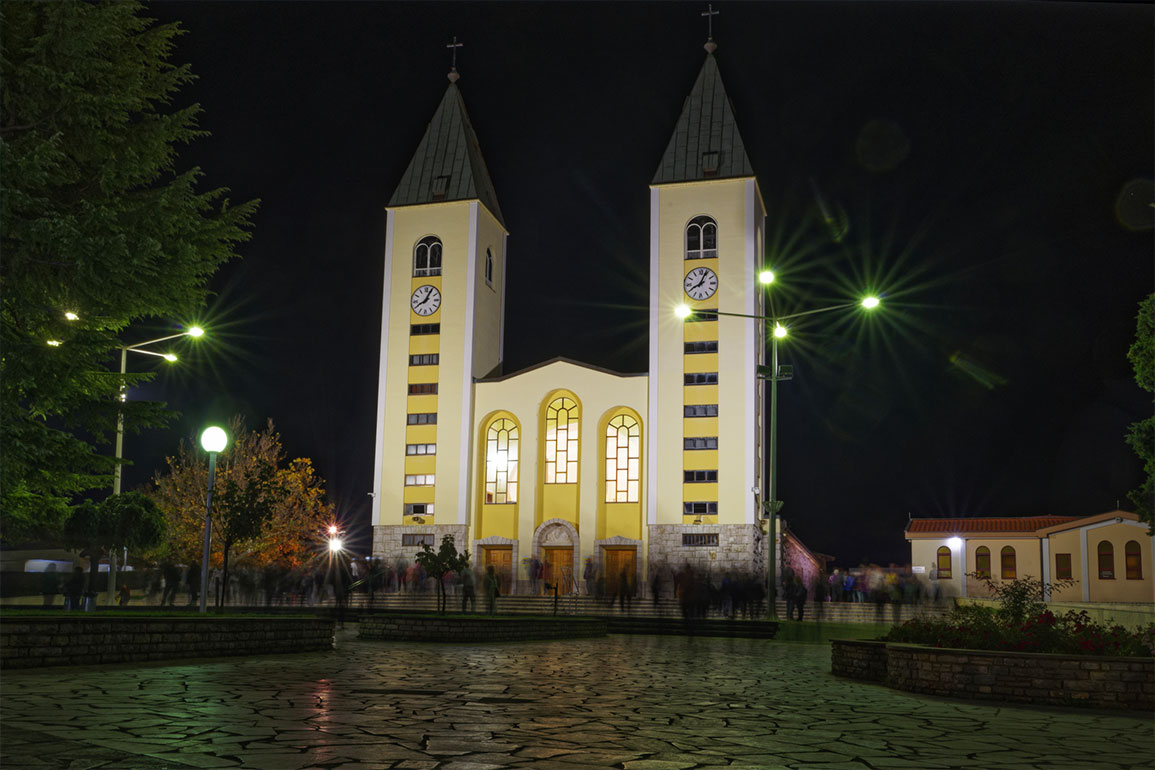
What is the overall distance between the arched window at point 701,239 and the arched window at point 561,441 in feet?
31.9

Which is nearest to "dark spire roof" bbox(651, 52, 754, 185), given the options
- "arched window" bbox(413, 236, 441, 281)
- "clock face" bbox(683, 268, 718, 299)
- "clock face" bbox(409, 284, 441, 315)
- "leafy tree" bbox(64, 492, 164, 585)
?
"clock face" bbox(683, 268, 718, 299)

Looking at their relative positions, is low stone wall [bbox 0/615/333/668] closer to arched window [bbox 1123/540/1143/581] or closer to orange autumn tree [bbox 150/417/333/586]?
orange autumn tree [bbox 150/417/333/586]

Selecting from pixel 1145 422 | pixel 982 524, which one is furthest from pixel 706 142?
pixel 1145 422

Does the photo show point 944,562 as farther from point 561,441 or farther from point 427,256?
point 427,256

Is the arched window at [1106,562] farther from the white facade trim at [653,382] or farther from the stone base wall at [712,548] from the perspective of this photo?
the white facade trim at [653,382]

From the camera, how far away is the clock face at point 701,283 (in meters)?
49.7

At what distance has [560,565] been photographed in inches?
1939

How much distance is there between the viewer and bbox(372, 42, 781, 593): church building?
47.8 metres

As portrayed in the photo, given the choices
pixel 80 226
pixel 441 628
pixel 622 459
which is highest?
pixel 622 459

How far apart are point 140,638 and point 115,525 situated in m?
13.8

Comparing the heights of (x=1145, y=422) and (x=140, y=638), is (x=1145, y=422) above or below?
above

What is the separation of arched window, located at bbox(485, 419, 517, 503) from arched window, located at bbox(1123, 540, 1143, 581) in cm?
3137

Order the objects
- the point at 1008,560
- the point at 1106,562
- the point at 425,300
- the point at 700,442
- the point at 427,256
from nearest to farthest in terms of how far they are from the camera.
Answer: the point at 700,442, the point at 1106,562, the point at 425,300, the point at 427,256, the point at 1008,560

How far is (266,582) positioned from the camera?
2934cm
